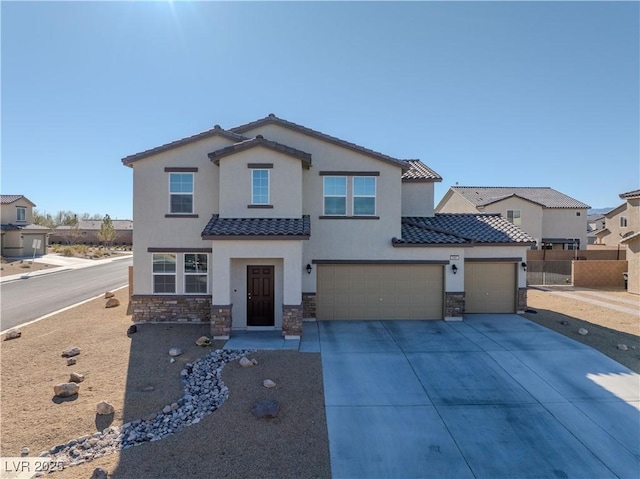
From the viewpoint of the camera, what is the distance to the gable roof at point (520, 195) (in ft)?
115

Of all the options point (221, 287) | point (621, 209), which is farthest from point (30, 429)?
point (621, 209)

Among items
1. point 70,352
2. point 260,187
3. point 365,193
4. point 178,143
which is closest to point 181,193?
point 178,143

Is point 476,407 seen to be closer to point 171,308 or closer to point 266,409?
point 266,409

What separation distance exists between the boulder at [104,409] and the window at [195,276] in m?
6.58

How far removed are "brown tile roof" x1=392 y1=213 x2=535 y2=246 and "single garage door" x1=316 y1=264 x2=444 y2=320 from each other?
112 cm

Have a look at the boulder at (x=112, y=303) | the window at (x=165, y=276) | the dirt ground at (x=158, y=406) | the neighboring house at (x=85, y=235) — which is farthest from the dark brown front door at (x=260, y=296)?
the neighboring house at (x=85, y=235)

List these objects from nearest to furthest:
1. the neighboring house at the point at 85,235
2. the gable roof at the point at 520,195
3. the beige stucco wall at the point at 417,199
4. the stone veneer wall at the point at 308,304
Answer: the stone veneer wall at the point at 308,304, the beige stucco wall at the point at 417,199, the gable roof at the point at 520,195, the neighboring house at the point at 85,235

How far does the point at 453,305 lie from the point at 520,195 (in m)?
29.0

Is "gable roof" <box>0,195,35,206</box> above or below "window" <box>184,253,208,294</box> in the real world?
above

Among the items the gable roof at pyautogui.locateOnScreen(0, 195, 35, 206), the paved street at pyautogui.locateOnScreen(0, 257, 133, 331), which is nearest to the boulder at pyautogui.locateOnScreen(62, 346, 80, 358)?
the paved street at pyautogui.locateOnScreen(0, 257, 133, 331)

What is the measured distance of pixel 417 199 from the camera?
16.7 metres

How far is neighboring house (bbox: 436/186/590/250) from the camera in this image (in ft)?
109

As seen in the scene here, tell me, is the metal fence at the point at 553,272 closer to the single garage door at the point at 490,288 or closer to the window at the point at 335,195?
the single garage door at the point at 490,288

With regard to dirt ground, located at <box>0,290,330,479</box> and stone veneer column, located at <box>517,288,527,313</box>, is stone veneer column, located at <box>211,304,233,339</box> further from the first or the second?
stone veneer column, located at <box>517,288,527,313</box>
